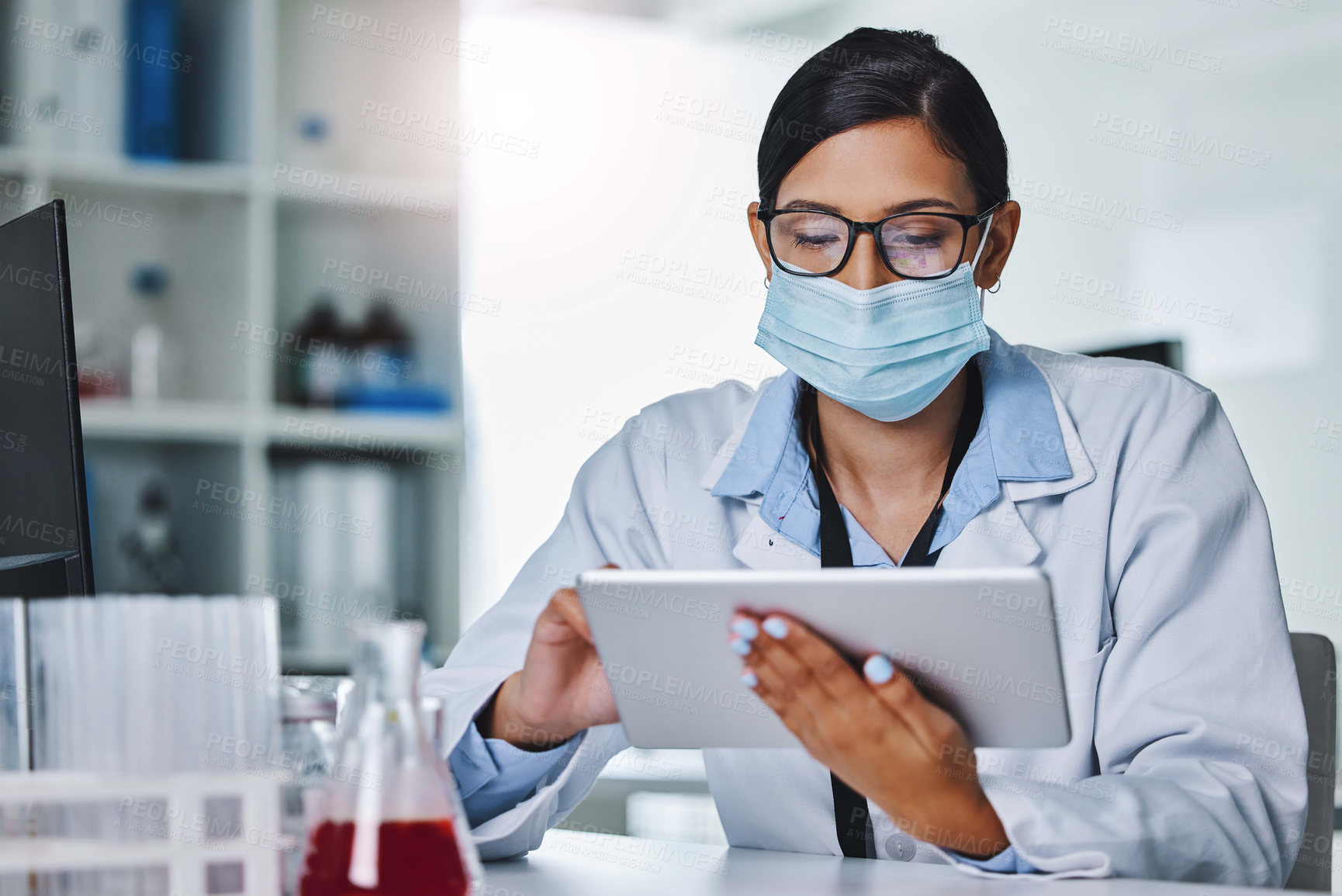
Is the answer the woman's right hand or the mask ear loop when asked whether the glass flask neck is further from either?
the mask ear loop

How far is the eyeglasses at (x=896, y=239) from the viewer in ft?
4.42

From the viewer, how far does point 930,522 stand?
1.40 m

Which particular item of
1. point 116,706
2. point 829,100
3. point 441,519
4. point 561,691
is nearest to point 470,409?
point 441,519

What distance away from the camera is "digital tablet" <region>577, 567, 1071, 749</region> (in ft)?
2.56

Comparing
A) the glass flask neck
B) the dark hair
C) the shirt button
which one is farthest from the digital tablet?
the dark hair

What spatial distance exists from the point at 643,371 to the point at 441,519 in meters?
0.63

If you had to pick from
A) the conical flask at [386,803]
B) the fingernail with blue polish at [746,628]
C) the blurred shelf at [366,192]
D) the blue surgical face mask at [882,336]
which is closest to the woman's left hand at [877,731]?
the fingernail with blue polish at [746,628]

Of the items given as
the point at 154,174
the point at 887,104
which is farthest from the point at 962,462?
the point at 154,174

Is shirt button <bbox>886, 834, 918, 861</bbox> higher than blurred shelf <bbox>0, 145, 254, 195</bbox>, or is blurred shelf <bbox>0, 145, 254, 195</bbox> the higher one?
blurred shelf <bbox>0, 145, 254, 195</bbox>

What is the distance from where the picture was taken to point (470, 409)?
305 centimetres

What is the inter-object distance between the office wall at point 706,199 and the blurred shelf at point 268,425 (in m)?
0.32

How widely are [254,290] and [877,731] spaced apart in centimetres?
208

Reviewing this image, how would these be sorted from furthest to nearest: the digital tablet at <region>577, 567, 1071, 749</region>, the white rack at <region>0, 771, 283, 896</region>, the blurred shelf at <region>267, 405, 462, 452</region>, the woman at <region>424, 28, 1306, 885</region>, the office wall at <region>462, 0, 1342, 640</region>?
1. the office wall at <region>462, 0, 1342, 640</region>
2. the blurred shelf at <region>267, 405, 462, 452</region>
3. the woman at <region>424, 28, 1306, 885</region>
4. the digital tablet at <region>577, 567, 1071, 749</region>
5. the white rack at <region>0, 771, 283, 896</region>

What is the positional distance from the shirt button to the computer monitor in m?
0.84
